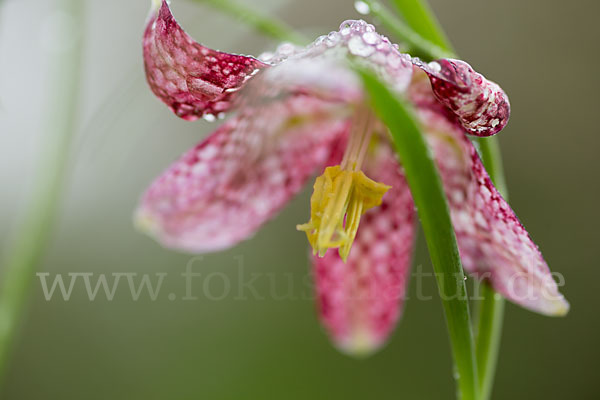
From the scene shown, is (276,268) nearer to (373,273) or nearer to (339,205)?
(373,273)

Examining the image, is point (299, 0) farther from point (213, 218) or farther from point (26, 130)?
point (213, 218)

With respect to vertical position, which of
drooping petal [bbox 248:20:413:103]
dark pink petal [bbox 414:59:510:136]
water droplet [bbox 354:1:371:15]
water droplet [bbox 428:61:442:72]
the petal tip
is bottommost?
the petal tip

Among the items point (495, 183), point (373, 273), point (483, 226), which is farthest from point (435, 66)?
point (373, 273)

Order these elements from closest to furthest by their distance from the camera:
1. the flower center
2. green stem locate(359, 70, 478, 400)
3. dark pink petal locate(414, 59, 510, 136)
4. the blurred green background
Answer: green stem locate(359, 70, 478, 400) < dark pink petal locate(414, 59, 510, 136) < the flower center < the blurred green background

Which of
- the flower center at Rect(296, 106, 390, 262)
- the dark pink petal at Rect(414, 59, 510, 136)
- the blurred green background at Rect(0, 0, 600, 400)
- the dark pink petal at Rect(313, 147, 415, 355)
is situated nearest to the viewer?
the dark pink petal at Rect(414, 59, 510, 136)

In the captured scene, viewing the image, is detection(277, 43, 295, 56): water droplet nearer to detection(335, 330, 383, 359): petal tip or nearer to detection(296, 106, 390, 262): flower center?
detection(296, 106, 390, 262): flower center

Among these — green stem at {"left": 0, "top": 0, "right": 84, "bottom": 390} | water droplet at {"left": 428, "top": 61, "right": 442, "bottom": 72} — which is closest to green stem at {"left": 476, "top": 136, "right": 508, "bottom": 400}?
water droplet at {"left": 428, "top": 61, "right": 442, "bottom": 72}
